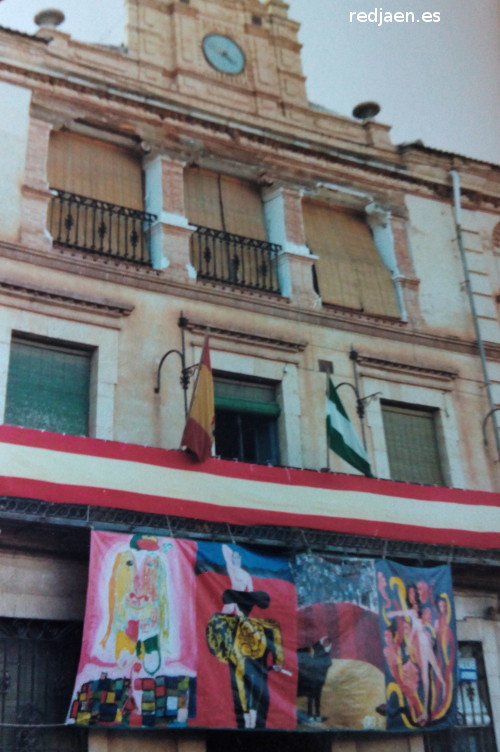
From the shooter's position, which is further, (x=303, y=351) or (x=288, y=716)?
(x=303, y=351)

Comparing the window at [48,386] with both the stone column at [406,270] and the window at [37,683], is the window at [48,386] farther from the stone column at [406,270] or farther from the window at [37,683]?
the stone column at [406,270]

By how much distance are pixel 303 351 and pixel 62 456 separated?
16.6ft

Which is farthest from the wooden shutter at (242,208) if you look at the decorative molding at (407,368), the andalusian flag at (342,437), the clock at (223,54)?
the andalusian flag at (342,437)

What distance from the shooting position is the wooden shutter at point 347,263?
53.7 ft

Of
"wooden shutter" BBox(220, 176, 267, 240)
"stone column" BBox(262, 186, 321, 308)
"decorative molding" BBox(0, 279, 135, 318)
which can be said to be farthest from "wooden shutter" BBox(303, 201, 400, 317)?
"decorative molding" BBox(0, 279, 135, 318)

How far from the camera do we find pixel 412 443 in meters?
15.7

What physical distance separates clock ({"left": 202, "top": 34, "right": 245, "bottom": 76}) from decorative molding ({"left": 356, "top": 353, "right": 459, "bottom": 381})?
5961 mm

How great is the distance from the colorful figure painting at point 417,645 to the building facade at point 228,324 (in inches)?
18.7

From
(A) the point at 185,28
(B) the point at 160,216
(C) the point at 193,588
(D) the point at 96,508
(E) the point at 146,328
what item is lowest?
(C) the point at 193,588

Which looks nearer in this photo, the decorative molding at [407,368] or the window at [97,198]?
the window at [97,198]

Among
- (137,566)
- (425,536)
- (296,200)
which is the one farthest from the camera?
(296,200)

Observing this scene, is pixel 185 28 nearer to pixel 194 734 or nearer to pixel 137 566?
pixel 137 566

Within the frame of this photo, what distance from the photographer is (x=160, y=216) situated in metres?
15.0

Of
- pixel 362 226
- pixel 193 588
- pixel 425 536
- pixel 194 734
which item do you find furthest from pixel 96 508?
pixel 362 226
